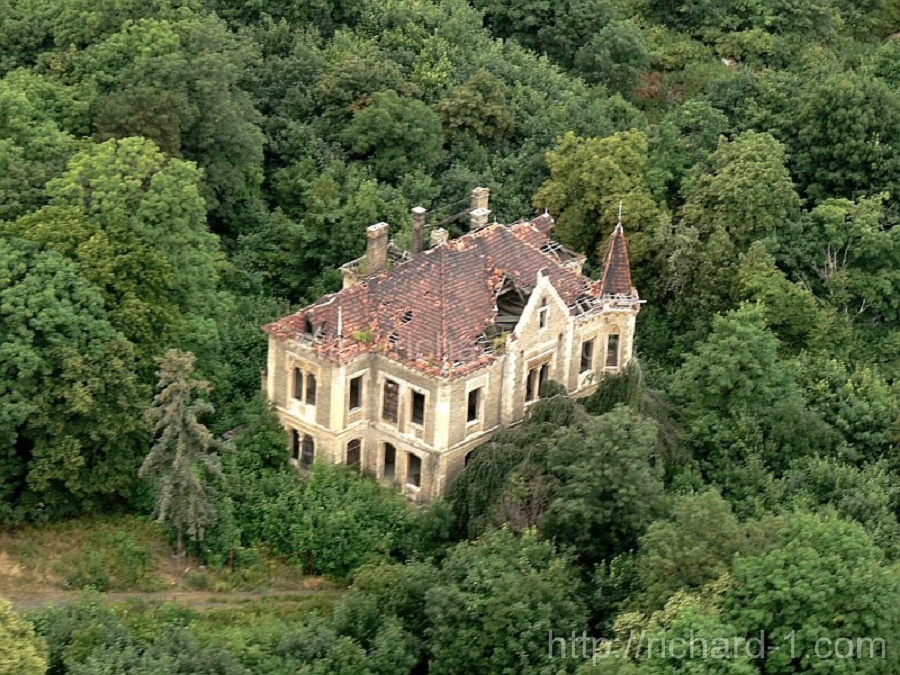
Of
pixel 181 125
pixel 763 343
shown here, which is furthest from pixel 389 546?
pixel 181 125

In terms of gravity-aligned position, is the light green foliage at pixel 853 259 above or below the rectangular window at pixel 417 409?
above

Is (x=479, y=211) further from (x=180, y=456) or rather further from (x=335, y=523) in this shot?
(x=180, y=456)

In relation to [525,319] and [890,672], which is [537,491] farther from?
[890,672]

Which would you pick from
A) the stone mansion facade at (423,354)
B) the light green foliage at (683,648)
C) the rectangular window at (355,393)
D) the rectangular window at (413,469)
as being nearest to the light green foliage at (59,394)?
the stone mansion facade at (423,354)

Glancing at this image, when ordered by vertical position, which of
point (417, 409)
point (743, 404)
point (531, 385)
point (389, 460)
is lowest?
point (389, 460)

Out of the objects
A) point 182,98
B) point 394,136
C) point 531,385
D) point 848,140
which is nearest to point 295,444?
point 531,385

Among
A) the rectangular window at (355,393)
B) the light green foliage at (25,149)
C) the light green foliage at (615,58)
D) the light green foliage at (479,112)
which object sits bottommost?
the rectangular window at (355,393)

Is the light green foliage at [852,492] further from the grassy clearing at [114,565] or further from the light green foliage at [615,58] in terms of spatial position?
the light green foliage at [615,58]

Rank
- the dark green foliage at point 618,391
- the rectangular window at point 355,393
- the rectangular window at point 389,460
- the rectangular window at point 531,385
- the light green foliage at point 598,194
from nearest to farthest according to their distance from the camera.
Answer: the rectangular window at point 355,393, the rectangular window at point 389,460, the rectangular window at point 531,385, the dark green foliage at point 618,391, the light green foliage at point 598,194
